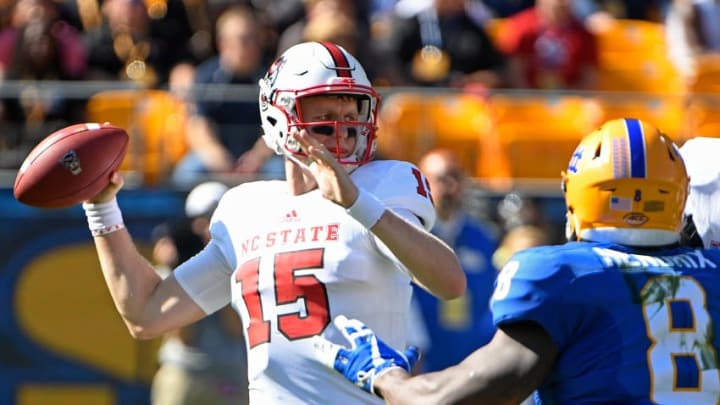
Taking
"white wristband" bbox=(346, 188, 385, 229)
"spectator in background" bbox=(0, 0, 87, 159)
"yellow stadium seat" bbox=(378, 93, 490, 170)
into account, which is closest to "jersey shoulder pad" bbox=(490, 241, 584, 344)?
"white wristband" bbox=(346, 188, 385, 229)

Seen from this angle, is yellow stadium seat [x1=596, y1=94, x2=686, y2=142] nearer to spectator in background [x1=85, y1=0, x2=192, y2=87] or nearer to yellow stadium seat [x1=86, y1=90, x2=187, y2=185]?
yellow stadium seat [x1=86, y1=90, x2=187, y2=185]

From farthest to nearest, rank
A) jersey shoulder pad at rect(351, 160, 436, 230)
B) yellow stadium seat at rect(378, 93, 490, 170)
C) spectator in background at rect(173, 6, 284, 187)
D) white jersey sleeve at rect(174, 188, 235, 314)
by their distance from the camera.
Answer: yellow stadium seat at rect(378, 93, 490, 170), spectator in background at rect(173, 6, 284, 187), white jersey sleeve at rect(174, 188, 235, 314), jersey shoulder pad at rect(351, 160, 436, 230)

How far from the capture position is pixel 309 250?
151 inches

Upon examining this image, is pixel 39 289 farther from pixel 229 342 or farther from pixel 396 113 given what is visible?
pixel 396 113

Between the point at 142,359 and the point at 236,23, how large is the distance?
2076 mm

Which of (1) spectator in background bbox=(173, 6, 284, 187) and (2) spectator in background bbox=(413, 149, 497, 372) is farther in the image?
(1) spectator in background bbox=(173, 6, 284, 187)

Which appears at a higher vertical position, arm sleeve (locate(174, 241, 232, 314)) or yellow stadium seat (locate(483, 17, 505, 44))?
arm sleeve (locate(174, 241, 232, 314))

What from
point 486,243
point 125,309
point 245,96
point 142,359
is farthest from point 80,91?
point 125,309

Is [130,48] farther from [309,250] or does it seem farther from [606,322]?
[606,322]

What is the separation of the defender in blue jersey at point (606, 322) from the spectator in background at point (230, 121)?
5069mm

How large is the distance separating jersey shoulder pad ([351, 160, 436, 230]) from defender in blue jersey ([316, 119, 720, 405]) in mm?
630

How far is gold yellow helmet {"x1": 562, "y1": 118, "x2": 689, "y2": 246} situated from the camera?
322 cm

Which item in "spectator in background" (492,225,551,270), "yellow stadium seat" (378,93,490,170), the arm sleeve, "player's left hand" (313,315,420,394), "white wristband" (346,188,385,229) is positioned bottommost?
"spectator in background" (492,225,551,270)

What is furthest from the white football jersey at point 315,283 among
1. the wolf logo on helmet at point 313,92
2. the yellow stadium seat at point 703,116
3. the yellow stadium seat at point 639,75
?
the yellow stadium seat at point 639,75
